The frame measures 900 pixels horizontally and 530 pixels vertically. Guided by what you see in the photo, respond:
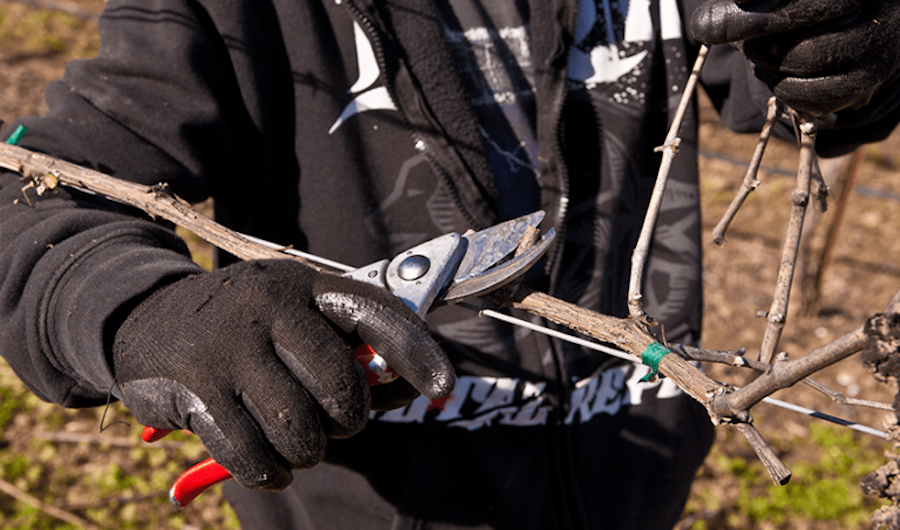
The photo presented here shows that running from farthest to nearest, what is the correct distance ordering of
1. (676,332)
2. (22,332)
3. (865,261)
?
(865,261) < (676,332) < (22,332)

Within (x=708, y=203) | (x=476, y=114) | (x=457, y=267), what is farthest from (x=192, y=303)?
(x=708, y=203)

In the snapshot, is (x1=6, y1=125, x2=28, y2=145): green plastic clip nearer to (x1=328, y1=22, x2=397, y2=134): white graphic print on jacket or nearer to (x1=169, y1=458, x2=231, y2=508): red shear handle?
(x1=328, y1=22, x2=397, y2=134): white graphic print on jacket

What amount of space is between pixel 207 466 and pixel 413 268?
63 cm

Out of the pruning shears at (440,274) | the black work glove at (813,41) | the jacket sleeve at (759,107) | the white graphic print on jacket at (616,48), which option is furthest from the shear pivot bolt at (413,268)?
the jacket sleeve at (759,107)

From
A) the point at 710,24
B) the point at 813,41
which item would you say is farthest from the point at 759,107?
the point at 710,24

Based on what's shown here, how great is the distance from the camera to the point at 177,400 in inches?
44.8

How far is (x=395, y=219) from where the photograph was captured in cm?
188

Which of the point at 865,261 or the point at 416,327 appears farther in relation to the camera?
the point at 865,261

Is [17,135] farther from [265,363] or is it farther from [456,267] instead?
[456,267]

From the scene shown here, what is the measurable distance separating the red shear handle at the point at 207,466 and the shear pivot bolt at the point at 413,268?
184 millimetres

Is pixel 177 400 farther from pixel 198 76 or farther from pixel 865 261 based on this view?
pixel 865 261

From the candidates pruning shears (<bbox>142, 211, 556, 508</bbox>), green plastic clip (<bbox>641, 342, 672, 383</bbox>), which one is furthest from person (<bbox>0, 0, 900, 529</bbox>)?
green plastic clip (<bbox>641, 342, 672, 383</bbox>)

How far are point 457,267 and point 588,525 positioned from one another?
44.1 inches

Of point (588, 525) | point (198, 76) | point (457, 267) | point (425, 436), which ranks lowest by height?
point (588, 525)
